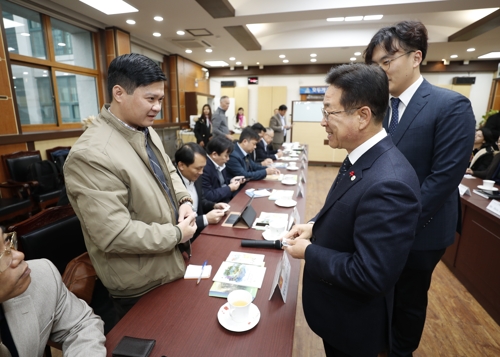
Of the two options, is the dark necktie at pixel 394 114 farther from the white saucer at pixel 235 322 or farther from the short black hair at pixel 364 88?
the white saucer at pixel 235 322

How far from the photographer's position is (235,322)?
36.5 inches

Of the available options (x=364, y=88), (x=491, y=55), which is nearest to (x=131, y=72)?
(x=364, y=88)

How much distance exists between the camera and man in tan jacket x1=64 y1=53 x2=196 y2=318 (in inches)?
36.7

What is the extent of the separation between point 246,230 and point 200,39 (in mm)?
5449

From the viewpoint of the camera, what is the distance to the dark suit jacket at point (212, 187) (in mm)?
2508

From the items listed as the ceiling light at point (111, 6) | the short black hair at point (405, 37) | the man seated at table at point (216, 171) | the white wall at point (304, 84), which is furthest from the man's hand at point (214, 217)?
the white wall at point (304, 84)

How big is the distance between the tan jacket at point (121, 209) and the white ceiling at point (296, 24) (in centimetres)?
242

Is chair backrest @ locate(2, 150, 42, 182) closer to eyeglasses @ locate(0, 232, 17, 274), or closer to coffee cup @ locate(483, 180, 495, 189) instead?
eyeglasses @ locate(0, 232, 17, 274)

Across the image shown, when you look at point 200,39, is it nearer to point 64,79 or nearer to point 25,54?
point 64,79

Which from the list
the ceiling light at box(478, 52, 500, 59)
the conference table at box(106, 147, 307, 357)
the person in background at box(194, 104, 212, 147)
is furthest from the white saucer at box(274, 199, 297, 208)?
the ceiling light at box(478, 52, 500, 59)

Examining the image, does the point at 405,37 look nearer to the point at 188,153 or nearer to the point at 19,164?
the point at 188,153

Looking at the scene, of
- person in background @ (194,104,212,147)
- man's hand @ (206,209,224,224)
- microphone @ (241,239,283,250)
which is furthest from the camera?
person in background @ (194,104,212,147)

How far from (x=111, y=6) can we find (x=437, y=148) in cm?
494

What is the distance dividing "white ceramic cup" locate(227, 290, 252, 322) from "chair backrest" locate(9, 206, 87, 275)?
0.96 meters
